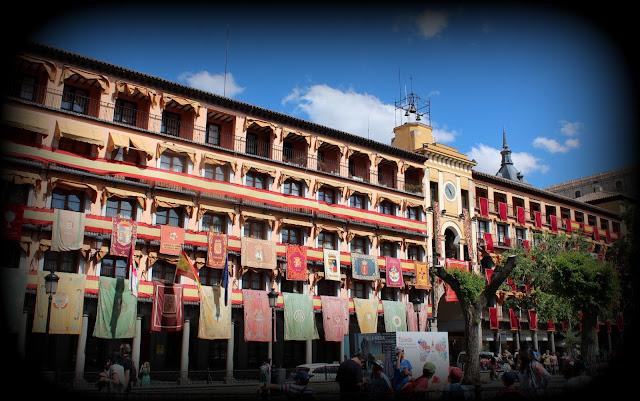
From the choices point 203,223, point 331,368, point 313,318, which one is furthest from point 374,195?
point 331,368

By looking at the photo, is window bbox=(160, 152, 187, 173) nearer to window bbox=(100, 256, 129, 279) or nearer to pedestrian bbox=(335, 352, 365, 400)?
window bbox=(100, 256, 129, 279)

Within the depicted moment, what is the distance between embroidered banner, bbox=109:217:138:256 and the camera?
29812mm

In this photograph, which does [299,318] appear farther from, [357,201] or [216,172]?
[357,201]

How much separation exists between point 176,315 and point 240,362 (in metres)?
5.96

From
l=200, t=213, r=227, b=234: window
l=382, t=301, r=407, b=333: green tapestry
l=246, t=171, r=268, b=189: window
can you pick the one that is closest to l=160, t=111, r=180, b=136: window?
l=246, t=171, r=268, b=189: window

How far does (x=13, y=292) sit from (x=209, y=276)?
10.8 metres

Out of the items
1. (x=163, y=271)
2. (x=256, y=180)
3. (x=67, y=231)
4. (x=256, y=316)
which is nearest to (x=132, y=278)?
(x=163, y=271)

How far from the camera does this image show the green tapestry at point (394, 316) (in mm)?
39000

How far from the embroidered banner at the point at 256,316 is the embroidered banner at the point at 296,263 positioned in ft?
8.81

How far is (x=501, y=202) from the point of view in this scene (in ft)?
173

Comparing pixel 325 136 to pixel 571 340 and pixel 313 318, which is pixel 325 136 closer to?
pixel 313 318

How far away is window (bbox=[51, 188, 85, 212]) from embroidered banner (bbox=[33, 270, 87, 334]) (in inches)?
151

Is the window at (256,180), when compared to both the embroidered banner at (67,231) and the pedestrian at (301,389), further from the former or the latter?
the pedestrian at (301,389)

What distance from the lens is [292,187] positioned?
128 ft
